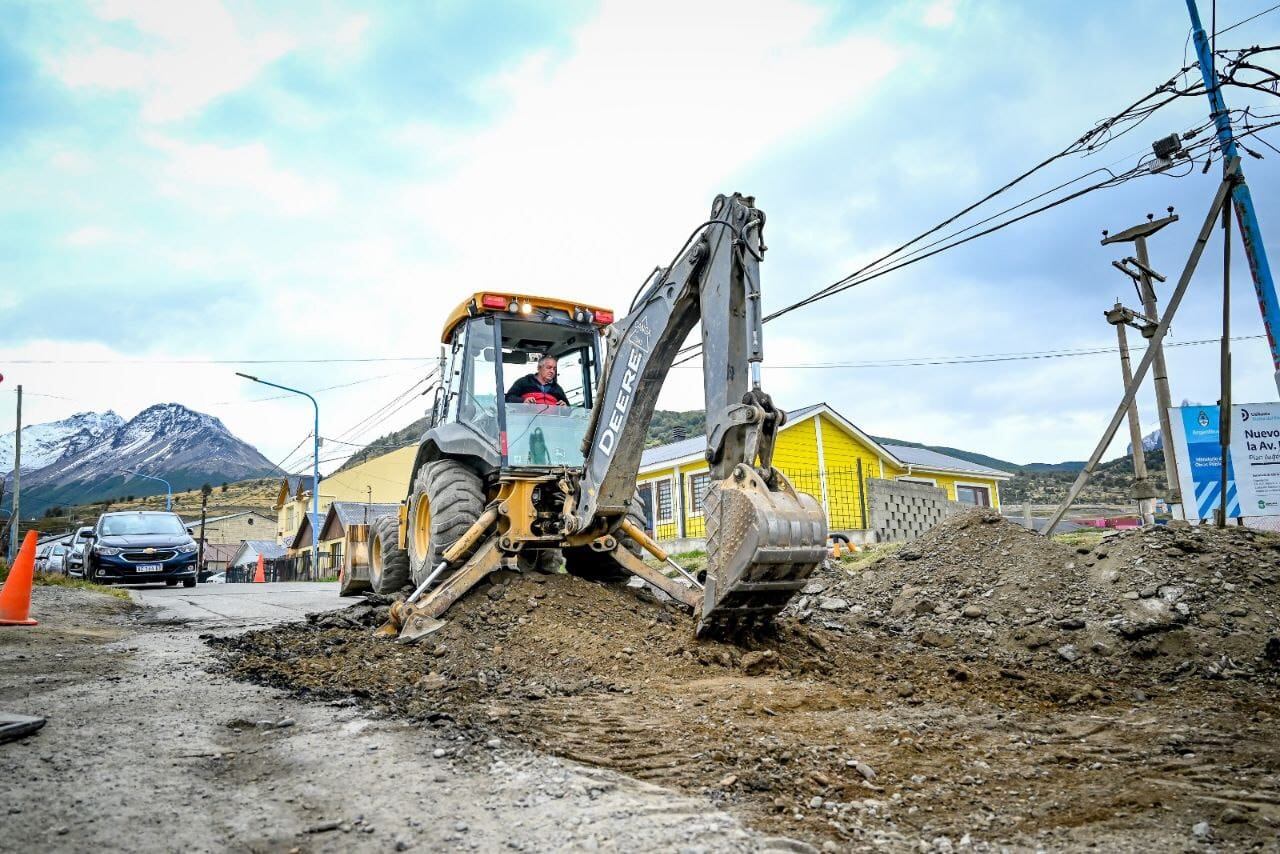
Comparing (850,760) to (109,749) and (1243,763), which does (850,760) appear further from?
(109,749)

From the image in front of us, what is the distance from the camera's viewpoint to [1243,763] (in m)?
3.06

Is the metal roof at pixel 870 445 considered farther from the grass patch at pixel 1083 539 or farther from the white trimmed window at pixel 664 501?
the grass patch at pixel 1083 539

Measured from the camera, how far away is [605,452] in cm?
638

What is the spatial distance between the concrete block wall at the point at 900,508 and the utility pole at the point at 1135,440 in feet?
19.9

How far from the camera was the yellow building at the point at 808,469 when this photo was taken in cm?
2203

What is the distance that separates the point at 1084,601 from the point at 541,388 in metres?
5.04

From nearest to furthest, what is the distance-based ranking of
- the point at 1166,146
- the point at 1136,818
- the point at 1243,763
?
1. the point at 1136,818
2. the point at 1243,763
3. the point at 1166,146

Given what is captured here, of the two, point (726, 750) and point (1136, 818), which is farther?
point (726, 750)

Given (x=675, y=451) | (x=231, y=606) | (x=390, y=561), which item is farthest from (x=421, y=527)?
(x=675, y=451)

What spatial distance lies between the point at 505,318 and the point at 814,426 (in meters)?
18.2

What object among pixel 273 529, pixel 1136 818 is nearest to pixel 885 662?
pixel 1136 818

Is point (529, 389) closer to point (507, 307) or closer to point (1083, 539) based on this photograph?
point (507, 307)

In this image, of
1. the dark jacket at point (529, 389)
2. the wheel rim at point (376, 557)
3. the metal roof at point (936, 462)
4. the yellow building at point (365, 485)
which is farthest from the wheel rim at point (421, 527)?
the yellow building at point (365, 485)

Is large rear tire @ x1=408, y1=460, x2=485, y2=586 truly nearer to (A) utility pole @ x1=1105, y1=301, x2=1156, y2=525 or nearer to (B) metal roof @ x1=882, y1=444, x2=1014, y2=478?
(A) utility pole @ x1=1105, y1=301, x2=1156, y2=525
